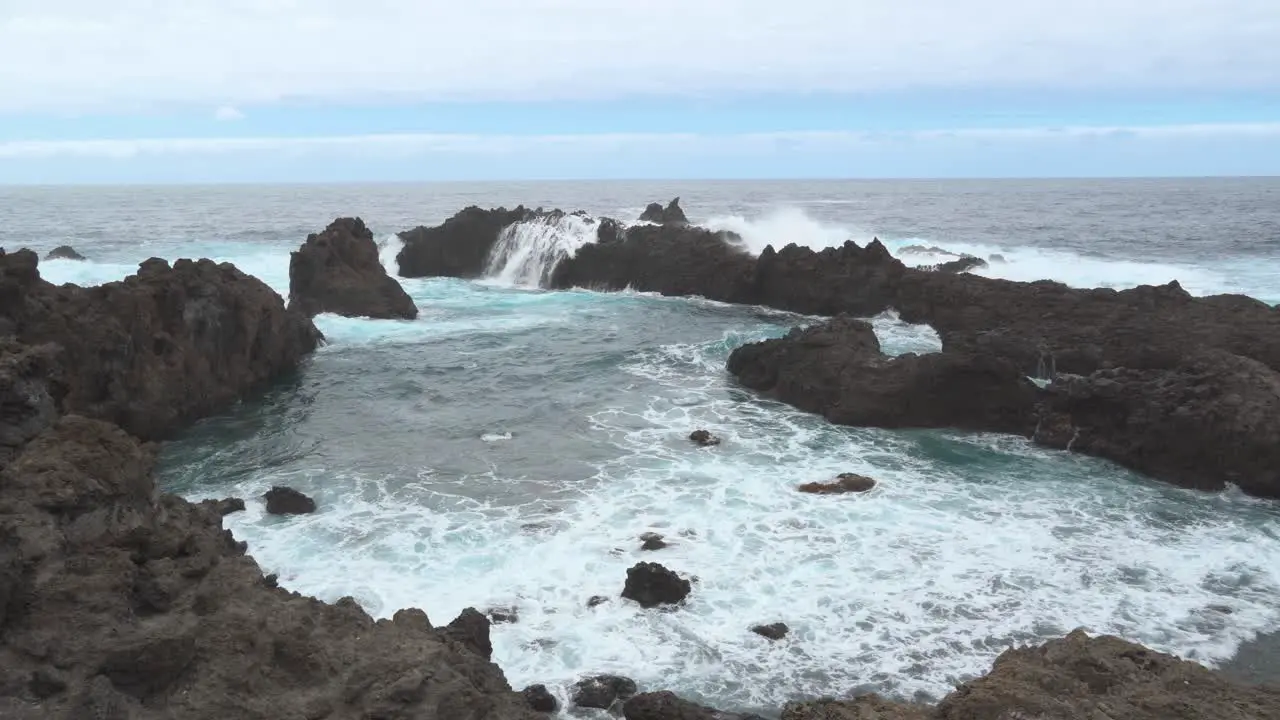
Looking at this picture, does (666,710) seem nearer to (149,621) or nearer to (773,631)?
(773,631)

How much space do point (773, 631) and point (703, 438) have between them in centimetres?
796

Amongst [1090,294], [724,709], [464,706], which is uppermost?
[1090,294]

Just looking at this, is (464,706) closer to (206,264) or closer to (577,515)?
(577,515)

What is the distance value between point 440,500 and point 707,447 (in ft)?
19.3

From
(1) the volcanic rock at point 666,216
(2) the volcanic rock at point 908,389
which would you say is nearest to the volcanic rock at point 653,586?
(2) the volcanic rock at point 908,389

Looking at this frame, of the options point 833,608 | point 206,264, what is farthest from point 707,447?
point 206,264

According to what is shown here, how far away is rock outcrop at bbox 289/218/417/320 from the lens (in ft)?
108

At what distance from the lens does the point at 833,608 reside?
1199 centimetres

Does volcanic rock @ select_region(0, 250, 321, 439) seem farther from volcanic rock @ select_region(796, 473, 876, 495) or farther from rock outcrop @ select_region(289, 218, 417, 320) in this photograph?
volcanic rock @ select_region(796, 473, 876, 495)

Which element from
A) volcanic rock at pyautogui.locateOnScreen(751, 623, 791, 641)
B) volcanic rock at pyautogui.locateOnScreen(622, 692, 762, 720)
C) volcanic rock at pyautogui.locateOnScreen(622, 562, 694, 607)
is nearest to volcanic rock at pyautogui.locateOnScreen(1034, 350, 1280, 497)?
volcanic rock at pyautogui.locateOnScreen(751, 623, 791, 641)

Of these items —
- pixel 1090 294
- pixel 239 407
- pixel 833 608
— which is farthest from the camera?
pixel 1090 294

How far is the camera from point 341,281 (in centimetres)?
3325

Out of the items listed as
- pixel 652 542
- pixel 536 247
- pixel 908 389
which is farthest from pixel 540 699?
pixel 536 247

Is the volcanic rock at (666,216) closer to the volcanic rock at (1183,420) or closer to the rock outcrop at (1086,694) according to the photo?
the volcanic rock at (1183,420)
